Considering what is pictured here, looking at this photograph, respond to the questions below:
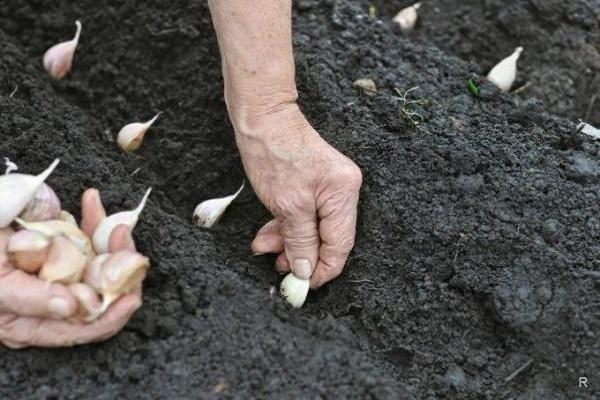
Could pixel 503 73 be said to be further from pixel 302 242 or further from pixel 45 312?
pixel 45 312

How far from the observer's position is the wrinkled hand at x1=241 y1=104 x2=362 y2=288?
1.93 metres

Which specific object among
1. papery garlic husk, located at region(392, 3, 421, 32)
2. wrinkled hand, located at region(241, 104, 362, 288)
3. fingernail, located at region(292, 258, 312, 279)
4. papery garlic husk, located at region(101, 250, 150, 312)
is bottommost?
fingernail, located at region(292, 258, 312, 279)

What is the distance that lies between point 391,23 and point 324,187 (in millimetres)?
1091

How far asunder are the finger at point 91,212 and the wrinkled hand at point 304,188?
0.40 meters

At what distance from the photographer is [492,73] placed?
2.58 metres

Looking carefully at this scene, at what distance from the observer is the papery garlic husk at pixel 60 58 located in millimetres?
2549

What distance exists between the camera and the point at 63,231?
1.72 metres

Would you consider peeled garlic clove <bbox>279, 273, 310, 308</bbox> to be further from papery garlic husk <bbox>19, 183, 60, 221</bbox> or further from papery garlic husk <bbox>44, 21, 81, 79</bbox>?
papery garlic husk <bbox>44, 21, 81, 79</bbox>

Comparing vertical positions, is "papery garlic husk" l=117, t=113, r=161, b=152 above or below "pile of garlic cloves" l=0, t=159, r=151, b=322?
below

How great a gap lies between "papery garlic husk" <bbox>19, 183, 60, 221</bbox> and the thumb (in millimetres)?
548

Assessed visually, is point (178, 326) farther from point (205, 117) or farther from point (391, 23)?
point (391, 23)

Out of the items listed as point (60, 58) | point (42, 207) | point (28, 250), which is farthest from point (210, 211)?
point (60, 58)

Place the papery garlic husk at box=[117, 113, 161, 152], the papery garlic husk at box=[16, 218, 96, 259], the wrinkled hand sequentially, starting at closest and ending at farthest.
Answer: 1. the papery garlic husk at box=[16, 218, 96, 259]
2. the wrinkled hand
3. the papery garlic husk at box=[117, 113, 161, 152]

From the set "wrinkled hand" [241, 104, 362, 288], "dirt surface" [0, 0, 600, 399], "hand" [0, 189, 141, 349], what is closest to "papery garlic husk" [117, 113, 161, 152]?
"dirt surface" [0, 0, 600, 399]
